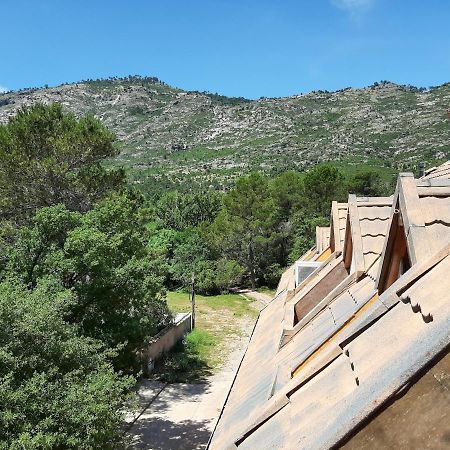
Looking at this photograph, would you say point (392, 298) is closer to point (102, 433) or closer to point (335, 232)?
point (335, 232)

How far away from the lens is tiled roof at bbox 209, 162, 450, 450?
Answer: 1583mm

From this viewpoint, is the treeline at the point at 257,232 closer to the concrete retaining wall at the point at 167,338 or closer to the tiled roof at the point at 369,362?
the concrete retaining wall at the point at 167,338

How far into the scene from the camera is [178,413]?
50.0 ft

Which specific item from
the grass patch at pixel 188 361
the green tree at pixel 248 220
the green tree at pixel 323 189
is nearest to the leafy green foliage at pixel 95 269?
the grass patch at pixel 188 361

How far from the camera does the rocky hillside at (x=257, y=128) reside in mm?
79000

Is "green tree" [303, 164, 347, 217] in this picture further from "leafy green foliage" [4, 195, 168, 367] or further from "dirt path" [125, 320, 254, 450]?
"leafy green foliage" [4, 195, 168, 367]

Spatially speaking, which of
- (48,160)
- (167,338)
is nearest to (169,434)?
(167,338)

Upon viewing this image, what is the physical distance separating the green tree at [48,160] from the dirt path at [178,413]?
7421 millimetres

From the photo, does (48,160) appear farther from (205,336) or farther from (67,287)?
(205,336)

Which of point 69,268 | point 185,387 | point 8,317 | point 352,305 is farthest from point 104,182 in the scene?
point 352,305

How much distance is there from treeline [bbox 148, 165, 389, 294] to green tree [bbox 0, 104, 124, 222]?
57.4ft

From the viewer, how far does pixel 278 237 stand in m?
35.4

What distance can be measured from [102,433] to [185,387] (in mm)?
10790

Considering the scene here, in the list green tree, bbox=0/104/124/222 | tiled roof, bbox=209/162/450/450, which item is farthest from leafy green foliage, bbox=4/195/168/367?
tiled roof, bbox=209/162/450/450
